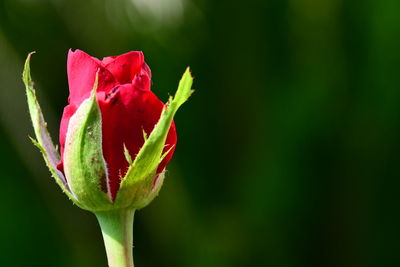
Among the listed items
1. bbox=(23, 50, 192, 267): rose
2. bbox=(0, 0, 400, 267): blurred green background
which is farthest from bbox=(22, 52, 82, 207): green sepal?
bbox=(0, 0, 400, 267): blurred green background

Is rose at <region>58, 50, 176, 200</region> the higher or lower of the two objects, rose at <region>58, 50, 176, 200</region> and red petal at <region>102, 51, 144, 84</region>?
the lower

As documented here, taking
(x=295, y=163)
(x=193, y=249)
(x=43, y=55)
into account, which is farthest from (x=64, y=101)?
(x=295, y=163)

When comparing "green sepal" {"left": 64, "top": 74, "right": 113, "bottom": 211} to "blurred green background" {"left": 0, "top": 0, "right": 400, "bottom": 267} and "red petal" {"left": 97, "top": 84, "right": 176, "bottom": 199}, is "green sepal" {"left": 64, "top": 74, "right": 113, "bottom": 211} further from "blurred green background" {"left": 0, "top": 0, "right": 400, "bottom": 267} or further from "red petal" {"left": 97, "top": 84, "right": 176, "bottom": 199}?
"blurred green background" {"left": 0, "top": 0, "right": 400, "bottom": 267}

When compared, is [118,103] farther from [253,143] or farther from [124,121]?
[253,143]

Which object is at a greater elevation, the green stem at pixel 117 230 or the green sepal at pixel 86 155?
the green sepal at pixel 86 155

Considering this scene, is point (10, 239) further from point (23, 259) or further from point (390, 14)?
point (390, 14)

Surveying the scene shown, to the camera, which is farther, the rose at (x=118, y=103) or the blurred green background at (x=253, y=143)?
the blurred green background at (x=253, y=143)

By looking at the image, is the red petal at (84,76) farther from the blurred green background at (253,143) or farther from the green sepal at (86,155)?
the blurred green background at (253,143)

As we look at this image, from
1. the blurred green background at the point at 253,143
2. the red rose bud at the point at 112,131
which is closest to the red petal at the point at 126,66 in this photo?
the red rose bud at the point at 112,131
